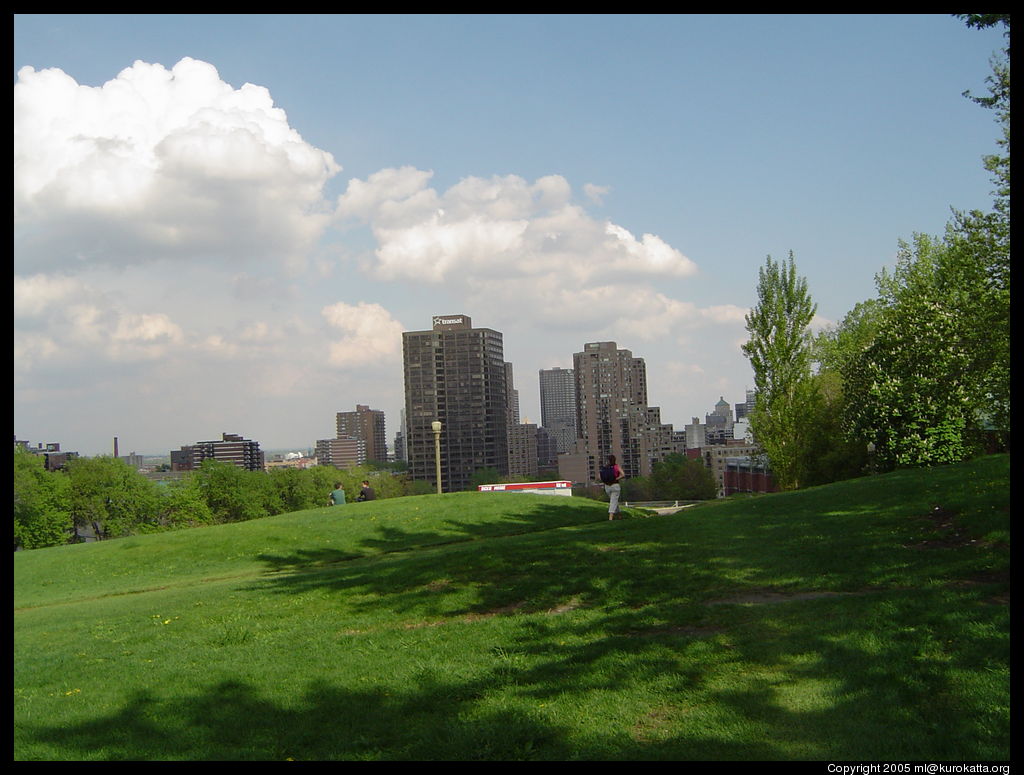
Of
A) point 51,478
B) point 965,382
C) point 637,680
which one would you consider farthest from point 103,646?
point 51,478

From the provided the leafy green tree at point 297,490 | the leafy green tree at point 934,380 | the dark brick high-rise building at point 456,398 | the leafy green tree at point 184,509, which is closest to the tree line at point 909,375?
the leafy green tree at point 934,380

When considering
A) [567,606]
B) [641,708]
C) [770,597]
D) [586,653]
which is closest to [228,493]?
[567,606]

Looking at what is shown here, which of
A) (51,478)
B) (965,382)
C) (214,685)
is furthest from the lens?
(51,478)

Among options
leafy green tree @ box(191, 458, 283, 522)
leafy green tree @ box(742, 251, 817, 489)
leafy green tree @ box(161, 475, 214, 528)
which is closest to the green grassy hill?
leafy green tree @ box(742, 251, 817, 489)

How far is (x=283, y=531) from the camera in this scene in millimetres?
22844

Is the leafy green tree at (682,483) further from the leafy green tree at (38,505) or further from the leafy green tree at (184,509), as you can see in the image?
the leafy green tree at (38,505)

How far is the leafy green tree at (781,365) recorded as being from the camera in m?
36.6

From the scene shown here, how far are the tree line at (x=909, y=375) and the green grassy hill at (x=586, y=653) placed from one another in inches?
533

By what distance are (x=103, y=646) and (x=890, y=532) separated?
11341mm

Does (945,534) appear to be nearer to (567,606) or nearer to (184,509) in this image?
(567,606)

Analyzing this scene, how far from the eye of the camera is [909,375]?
3142 centimetres

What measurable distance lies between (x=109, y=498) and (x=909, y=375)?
218 feet
